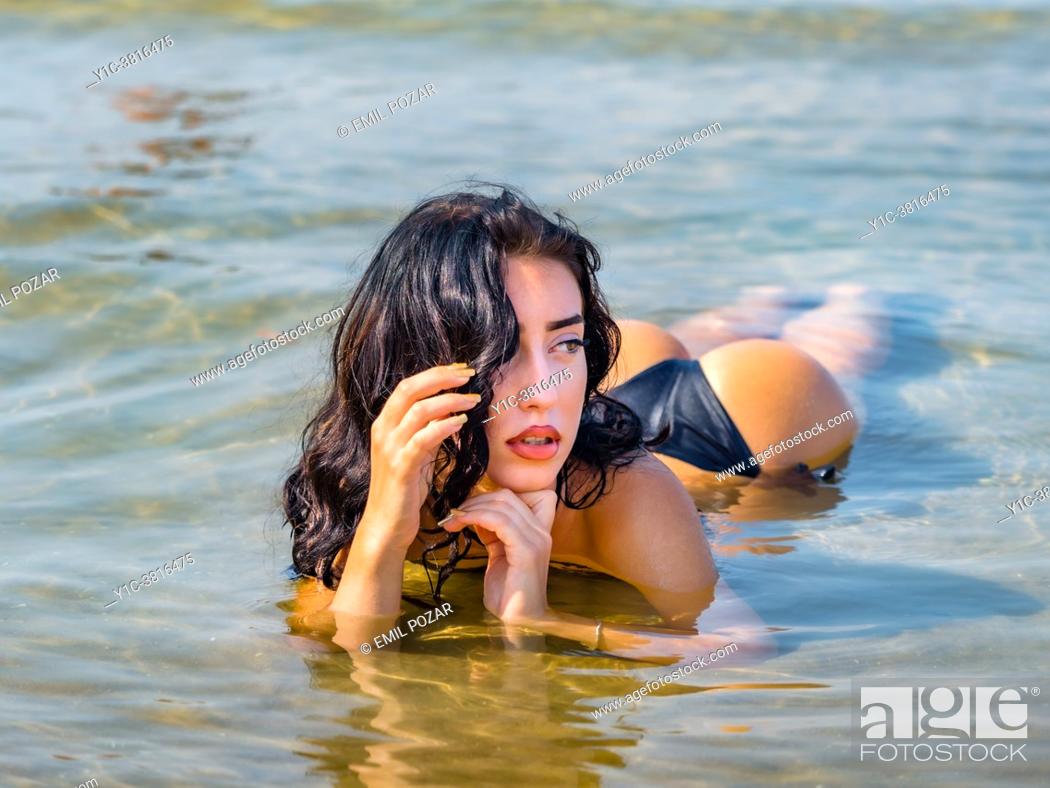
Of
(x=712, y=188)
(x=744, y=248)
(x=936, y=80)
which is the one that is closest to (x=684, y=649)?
(x=744, y=248)

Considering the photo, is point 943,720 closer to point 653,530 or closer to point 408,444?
point 653,530

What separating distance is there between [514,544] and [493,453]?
23 centimetres

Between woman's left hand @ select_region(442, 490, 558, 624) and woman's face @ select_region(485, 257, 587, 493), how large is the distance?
0.18 feet

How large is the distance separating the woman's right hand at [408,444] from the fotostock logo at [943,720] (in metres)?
1.13

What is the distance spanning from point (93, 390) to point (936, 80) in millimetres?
7916

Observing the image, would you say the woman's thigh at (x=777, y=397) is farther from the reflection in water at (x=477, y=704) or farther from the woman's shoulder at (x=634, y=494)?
the reflection in water at (x=477, y=704)

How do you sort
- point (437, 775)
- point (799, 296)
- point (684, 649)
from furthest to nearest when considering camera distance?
point (799, 296)
point (684, 649)
point (437, 775)

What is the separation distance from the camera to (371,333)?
3430mm

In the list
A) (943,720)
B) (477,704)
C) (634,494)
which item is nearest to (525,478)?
(634,494)

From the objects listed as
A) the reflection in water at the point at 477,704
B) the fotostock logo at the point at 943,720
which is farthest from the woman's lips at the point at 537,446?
the fotostock logo at the point at 943,720

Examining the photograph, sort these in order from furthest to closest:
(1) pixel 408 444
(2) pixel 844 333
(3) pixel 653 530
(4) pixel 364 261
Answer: (4) pixel 364 261, (2) pixel 844 333, (3) pixel 653 530, (1) pixel 408 444

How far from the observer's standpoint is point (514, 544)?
3.38 m

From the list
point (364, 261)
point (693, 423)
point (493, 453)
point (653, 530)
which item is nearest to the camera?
point (493, 453)

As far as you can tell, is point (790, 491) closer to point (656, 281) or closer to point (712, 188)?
point (656, 281)
